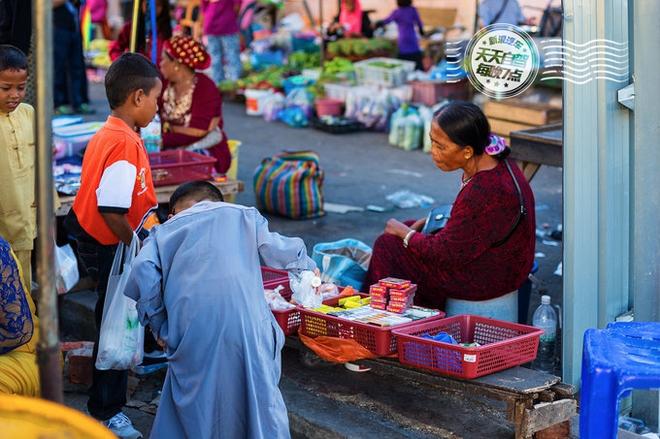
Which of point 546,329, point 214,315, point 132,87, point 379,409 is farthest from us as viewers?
point 546,329

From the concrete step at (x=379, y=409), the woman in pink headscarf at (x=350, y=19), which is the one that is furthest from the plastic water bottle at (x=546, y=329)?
the woman in pink headscarf at (x=350, y=19)

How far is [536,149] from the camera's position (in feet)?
22.1

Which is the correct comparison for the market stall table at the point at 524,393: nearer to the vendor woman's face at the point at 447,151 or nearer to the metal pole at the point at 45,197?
the vendor woman's face at the point at 447,151

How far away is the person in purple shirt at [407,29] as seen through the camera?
42.4 ft

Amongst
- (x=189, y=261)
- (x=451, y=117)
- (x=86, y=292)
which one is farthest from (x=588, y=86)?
(x=86, y=292)

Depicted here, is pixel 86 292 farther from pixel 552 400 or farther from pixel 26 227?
pixel 552 400

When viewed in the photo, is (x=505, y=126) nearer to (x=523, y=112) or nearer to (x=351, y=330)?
(x=523, y=112)

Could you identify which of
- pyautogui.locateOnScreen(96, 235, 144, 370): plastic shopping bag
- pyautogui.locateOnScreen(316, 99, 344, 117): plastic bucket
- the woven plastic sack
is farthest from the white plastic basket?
pyautogui.locateOnScreen(96, 235, 144, 370): plastic shopping bag

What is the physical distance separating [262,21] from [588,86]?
49.0 ft

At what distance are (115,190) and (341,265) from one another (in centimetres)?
159

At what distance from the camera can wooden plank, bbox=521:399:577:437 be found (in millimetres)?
3916

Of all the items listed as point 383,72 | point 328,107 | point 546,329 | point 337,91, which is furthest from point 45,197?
point 337,91

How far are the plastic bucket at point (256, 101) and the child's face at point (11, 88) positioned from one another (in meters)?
8.66

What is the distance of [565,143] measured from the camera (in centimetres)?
428
